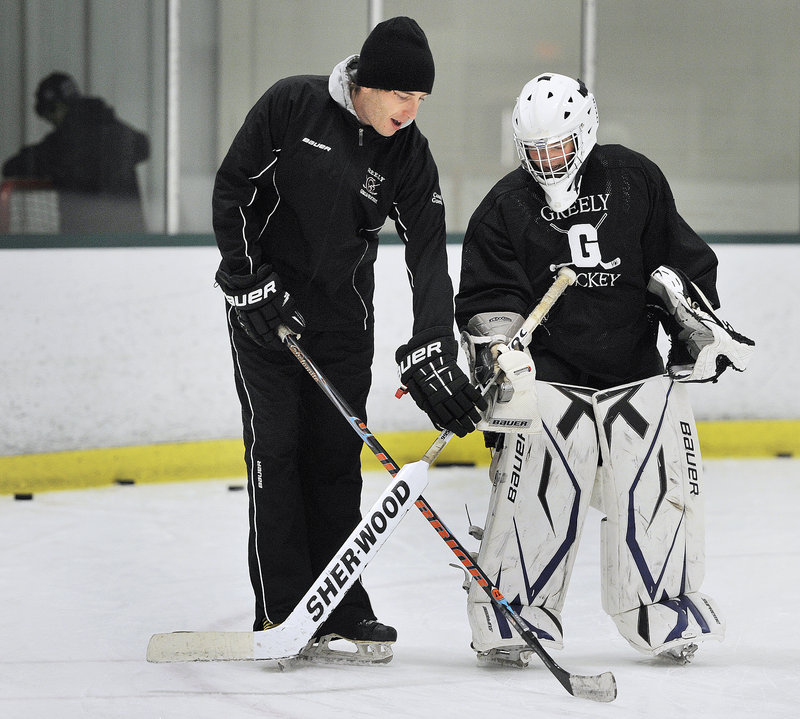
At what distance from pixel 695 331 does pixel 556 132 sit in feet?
1.57

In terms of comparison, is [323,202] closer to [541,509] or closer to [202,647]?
[541,509]

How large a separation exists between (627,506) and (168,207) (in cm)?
273

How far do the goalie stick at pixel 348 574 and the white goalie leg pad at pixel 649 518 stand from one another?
22 centimetres

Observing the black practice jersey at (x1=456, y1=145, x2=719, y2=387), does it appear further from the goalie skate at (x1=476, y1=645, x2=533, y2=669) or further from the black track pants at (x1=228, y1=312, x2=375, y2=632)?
the goalie skate at (x1=476, y1=645, x2=533, y2=669)

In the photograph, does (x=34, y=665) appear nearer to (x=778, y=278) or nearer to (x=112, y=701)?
(x=112, y=701)

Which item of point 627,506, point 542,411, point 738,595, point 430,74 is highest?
point 430,74

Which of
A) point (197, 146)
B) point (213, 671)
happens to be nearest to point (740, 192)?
point (197, 146)

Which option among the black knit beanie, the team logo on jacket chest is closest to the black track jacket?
the team logo on jacket chest

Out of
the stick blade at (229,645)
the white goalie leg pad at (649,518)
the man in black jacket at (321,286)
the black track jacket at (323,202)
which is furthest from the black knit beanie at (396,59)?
the stick blade at (229,645)

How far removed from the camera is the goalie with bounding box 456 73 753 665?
2.45 meters

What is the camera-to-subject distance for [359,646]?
250cm

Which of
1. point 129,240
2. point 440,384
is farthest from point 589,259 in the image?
point 129,240

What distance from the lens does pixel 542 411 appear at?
246 cm

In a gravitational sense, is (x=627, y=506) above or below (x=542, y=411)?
below
